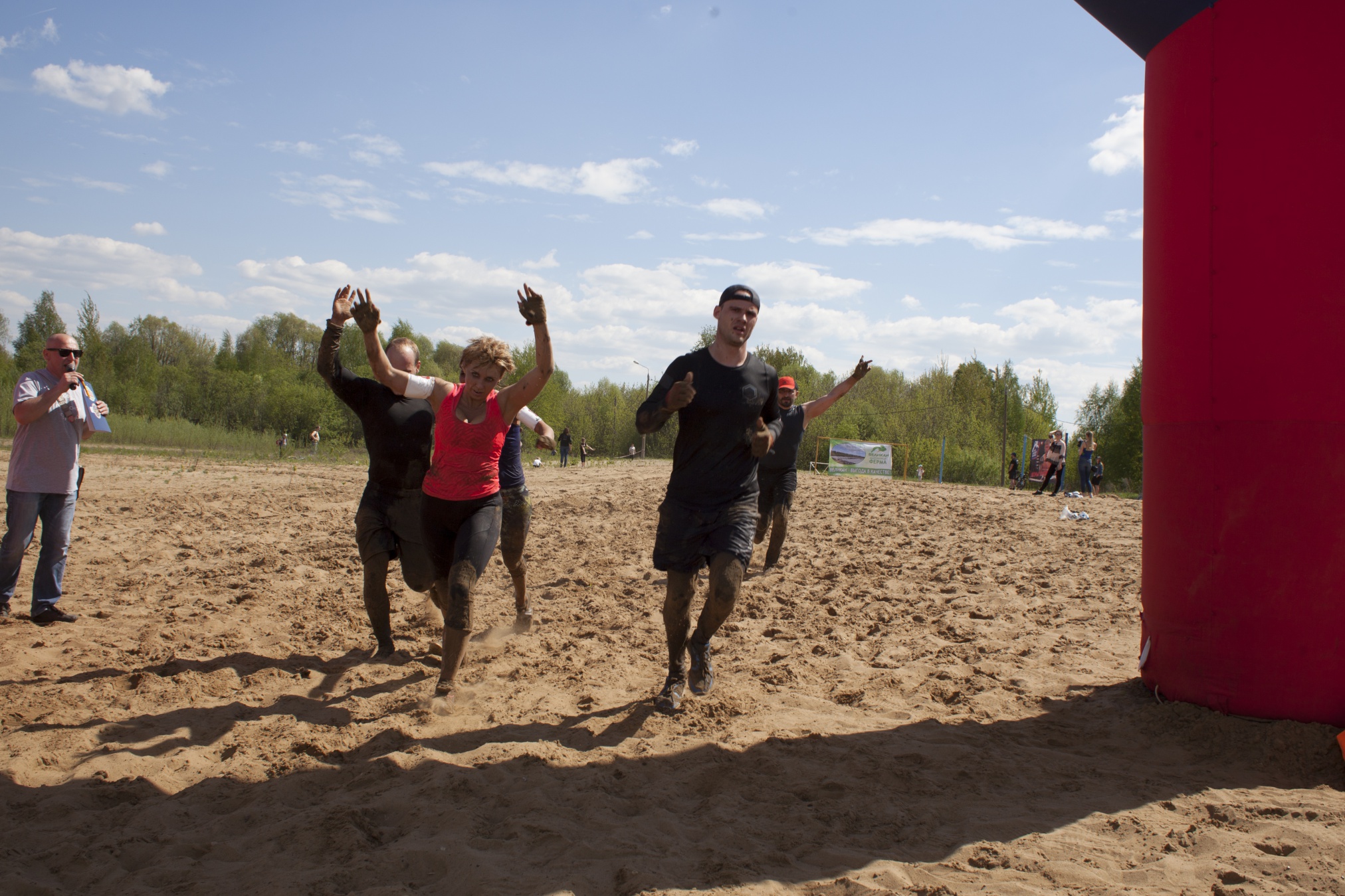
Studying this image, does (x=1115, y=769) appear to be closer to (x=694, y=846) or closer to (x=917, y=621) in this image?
(x=694, y=846)

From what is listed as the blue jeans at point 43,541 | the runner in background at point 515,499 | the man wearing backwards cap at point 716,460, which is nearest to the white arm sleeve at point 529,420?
the runner in background at point 515,499

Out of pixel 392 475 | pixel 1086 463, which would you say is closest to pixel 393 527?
pixel 392 475

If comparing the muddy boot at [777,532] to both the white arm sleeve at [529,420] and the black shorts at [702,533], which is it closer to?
the white arm sleeve at [529,420]

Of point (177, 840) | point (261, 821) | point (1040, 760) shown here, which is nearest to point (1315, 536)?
point (1040, 760)

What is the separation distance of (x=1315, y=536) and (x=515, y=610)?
5.31m

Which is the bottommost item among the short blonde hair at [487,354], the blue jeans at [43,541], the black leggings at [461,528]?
the blue jeans at [43,541]

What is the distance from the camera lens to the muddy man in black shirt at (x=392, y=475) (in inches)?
198

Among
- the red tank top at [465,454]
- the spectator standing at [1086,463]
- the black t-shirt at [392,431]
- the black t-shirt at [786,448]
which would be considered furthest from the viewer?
the spectator standing at [1086,463]

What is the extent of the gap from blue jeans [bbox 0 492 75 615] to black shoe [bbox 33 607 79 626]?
0.10 feet

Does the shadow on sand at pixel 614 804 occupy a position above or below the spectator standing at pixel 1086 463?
below

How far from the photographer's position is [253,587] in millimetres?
7062

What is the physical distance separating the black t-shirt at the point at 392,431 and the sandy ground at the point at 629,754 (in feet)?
4.10

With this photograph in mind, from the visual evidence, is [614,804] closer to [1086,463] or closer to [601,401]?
[1086,463]

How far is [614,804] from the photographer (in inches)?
127
